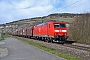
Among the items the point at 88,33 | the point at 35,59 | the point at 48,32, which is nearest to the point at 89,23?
the point at 88,33

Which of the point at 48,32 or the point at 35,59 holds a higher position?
the point at 48,32

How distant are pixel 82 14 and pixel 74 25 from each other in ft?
10.4

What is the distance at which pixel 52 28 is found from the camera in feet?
111

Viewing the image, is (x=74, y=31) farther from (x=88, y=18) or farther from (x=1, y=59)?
(x=1, y=59)

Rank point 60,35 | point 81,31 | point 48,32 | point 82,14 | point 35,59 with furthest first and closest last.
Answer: point 82,14
point 81,31
point 48,32
point 60,35
point 35,59

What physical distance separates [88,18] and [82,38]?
3.62 meters

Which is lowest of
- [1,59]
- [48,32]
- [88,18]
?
[1,59]

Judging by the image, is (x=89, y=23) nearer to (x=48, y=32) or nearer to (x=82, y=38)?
(x=82, y=38)

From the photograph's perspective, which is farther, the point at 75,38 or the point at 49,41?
the point at 75,38

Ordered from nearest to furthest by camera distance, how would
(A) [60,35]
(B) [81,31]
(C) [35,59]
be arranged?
(C) [35,59], (A) [60,35], (B) [81,31]

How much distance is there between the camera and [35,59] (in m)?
14.7

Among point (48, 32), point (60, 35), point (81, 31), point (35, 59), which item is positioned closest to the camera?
point (35, 59)

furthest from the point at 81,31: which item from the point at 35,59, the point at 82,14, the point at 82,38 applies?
the point at 35,59

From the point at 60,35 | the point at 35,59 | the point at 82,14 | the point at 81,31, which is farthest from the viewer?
the point at 82,14
